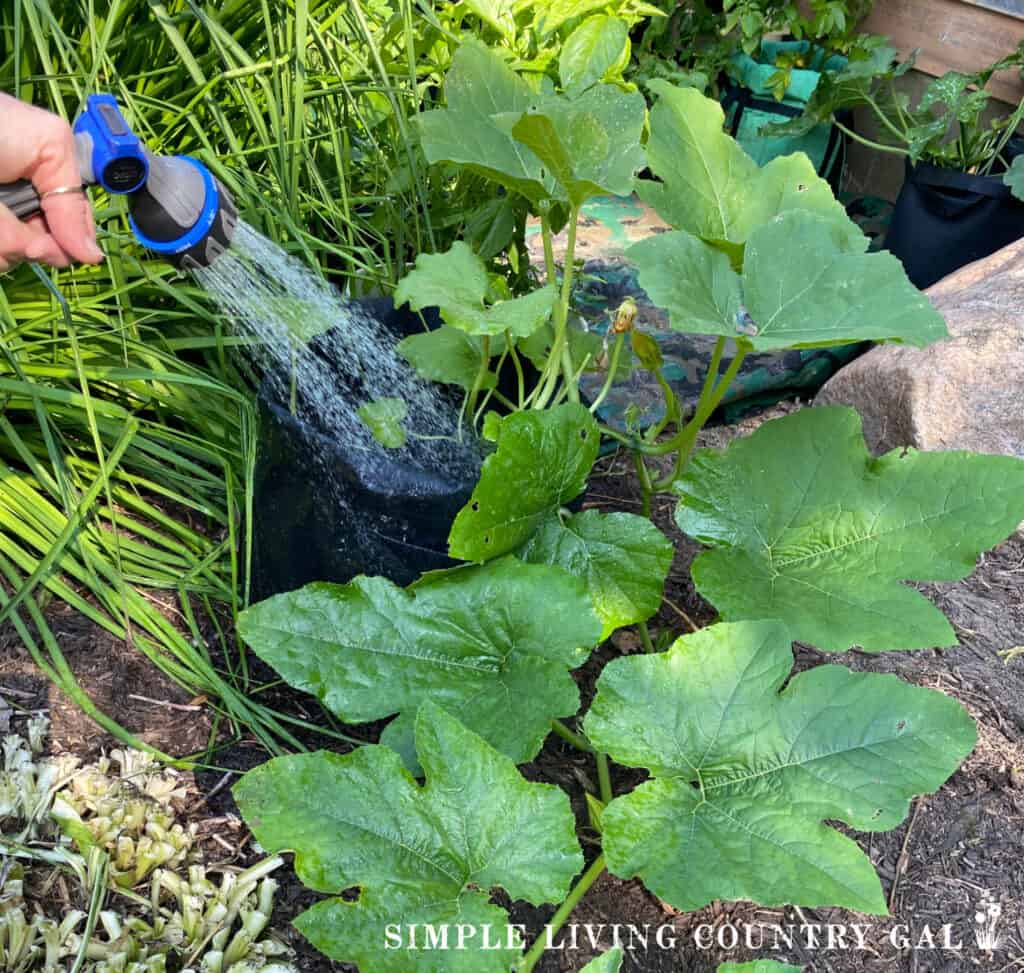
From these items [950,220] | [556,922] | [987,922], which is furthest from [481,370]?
[950,220]

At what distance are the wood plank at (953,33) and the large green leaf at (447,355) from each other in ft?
7.37

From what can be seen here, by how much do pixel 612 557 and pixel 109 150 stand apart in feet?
2.42

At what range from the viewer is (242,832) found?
123 centimetres

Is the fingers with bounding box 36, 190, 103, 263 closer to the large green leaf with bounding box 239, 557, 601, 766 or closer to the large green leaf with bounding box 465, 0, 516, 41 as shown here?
the large green leaf with bounding box 239, 557, 601, 766

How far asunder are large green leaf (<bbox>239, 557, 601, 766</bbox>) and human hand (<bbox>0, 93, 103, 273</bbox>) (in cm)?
47

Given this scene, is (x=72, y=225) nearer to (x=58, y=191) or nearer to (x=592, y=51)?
(x=58, y=191)

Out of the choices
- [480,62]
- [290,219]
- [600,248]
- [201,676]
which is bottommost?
[600,248]

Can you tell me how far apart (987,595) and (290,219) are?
1269 mm

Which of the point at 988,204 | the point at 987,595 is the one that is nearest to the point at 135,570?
the point at 987,595

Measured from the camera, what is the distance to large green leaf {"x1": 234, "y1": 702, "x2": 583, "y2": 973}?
35.4 inches

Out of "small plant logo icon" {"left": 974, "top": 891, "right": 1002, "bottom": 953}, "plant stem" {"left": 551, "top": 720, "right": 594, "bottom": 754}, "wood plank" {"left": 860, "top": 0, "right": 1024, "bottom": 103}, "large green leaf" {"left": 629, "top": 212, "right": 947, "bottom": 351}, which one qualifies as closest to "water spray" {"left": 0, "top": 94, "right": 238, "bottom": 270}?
"large green leaf" {"left": 629, "top": 212, "right": 947, "bottom": 351}

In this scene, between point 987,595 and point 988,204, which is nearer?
point 987,595

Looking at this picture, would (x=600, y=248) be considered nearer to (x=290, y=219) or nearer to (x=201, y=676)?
(x=290, y=219)

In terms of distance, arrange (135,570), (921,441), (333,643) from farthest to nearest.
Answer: (921,441)
(135,570)
(333,643)
